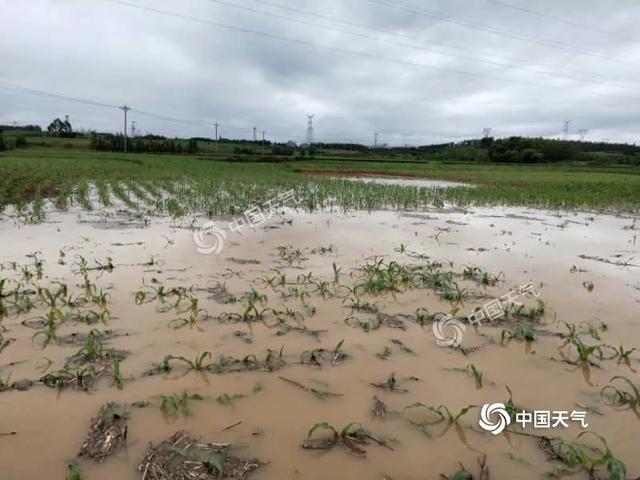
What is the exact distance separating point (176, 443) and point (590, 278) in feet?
19.2

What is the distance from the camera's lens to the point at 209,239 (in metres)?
7.59

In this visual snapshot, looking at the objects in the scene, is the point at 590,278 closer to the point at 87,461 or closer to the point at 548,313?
the point at 548,313

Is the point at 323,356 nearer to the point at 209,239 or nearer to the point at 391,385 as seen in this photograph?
the point at 391,385

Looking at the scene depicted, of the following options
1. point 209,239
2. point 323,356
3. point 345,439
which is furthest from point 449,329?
point 209,239

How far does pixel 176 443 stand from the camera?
2.38 metres

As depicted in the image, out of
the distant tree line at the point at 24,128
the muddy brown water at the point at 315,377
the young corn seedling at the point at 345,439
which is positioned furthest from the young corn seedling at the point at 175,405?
the distant tree line at the point at 24,128

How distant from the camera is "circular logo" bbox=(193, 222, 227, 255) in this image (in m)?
6.86

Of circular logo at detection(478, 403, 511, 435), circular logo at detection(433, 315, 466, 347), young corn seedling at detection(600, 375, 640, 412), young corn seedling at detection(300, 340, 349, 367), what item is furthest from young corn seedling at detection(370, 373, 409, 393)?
young corn seedling at detection(600, 375, 640, 412)

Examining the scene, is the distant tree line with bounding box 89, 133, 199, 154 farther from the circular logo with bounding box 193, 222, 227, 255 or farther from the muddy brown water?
the muddy brown water

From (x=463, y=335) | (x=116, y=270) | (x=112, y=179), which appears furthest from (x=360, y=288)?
(x=112, y=179)

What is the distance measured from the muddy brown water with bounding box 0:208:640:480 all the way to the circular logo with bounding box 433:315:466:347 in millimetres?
79

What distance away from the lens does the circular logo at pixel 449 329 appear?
12.3 feet

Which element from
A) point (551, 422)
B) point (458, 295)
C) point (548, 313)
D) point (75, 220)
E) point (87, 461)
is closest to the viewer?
point (87, 461)

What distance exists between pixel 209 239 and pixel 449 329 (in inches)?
194
